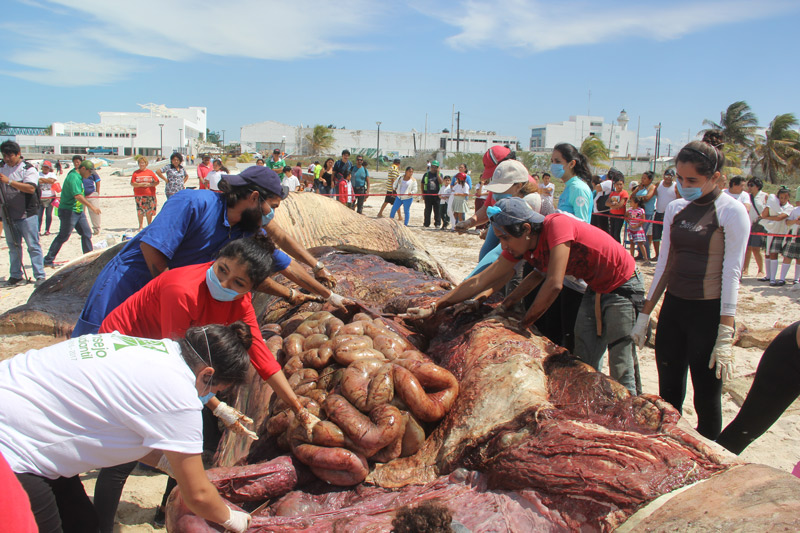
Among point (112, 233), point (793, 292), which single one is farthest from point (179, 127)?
point (793, 292)

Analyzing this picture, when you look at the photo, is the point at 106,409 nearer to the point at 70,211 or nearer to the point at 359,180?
the point at 70,211

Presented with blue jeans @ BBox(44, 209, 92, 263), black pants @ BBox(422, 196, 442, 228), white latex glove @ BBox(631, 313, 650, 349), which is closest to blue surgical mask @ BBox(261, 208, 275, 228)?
white latex glove @ BBox(631, 313, 650, 349)

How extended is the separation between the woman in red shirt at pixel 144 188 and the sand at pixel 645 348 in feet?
3.58

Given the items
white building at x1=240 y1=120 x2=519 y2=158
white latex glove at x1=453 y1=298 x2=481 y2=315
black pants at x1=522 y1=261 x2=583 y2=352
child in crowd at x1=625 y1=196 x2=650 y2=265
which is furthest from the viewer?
white building at x1=240 y1=120 x2=519 y2=158

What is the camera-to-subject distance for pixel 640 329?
3479 millimetres

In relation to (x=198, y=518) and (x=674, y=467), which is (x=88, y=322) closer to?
(x=198, y=518)

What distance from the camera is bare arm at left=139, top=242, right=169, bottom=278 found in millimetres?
3133

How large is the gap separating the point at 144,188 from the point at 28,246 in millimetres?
4160

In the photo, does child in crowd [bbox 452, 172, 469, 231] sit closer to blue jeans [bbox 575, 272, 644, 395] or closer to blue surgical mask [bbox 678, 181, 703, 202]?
blue jeans [bbox 575, 272, 644, 395]

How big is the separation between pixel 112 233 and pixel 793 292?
13400 millimetres

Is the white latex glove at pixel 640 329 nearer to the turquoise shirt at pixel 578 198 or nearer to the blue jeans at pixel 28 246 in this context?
the turquoise shirt at pixel 578 198

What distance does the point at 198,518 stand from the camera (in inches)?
81.8

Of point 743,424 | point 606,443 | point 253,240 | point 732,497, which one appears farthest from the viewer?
point 743,424

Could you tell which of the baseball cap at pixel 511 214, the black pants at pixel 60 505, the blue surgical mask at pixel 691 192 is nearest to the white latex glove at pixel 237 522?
the black pants at pixel 60 505
